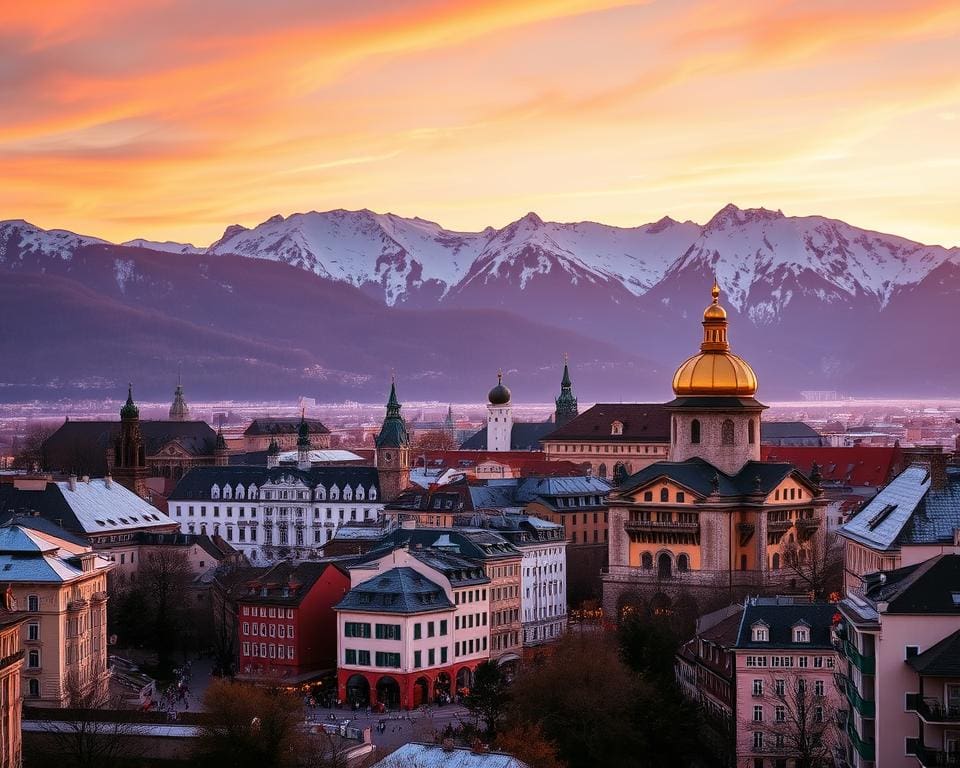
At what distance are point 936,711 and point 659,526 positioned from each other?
7692 cm

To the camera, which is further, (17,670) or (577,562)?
(577,562)

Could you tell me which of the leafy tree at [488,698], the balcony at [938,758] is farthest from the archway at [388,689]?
the balcony at [938,758]

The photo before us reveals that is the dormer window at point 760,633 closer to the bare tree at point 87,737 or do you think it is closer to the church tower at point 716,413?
the bare tree at point 87,737

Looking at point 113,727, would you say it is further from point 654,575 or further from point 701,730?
point 654,575

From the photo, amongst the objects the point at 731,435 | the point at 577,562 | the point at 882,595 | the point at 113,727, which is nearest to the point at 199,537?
the point at 577,562

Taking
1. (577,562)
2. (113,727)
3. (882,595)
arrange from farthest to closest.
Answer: (577,562) < (113,727) < (882,595)

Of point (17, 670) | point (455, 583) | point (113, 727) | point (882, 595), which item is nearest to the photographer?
point (882, 595)

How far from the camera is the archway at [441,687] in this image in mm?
119812

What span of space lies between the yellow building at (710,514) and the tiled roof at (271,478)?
4501 centimetres

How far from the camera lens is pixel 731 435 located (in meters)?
154

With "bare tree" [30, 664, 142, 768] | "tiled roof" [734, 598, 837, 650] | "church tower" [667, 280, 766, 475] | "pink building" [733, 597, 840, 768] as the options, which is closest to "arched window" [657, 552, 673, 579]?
"church tower" [667, 280, 766, 475]

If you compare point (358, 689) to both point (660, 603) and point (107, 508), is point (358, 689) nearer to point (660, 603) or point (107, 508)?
point (660, 603)

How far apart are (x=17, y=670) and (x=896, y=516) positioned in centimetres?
4084

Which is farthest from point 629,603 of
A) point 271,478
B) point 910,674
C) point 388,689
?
point 910,674
